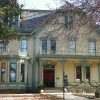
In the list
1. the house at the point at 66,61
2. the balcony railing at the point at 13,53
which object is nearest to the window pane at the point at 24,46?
the balcony railing at the point at 13,53

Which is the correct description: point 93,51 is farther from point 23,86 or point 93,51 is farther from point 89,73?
point 23,86

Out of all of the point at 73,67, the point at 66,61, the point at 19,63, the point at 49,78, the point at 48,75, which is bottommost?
the point at 49,78

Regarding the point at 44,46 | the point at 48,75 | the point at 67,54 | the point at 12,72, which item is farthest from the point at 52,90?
the point at 44,46

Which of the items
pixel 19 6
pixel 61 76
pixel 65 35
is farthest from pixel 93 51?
pixel 65 35

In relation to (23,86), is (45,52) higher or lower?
higher

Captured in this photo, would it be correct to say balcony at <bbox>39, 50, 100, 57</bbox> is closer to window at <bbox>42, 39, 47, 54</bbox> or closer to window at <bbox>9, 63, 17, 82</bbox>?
window at <bbox>42, 39, 47, 54</bbox>

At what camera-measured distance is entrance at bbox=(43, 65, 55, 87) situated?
43812 mm

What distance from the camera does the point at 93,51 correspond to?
145 ft

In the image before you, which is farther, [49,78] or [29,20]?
[29,20]

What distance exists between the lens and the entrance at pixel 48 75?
4381 centimetres

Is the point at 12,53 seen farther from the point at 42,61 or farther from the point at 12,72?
the point at 42,61

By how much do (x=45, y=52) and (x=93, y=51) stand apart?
246 inches

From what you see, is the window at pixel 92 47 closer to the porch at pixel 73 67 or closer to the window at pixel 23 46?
the porch at pixel 73 67

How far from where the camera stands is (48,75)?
44000 mm
